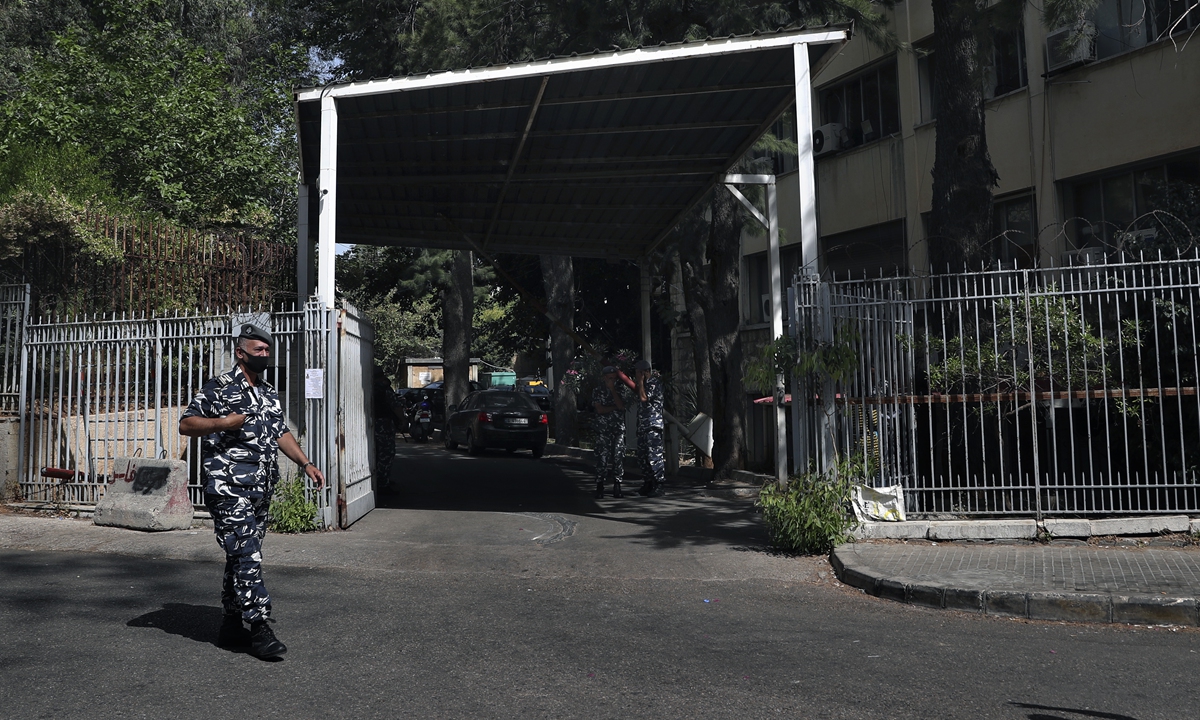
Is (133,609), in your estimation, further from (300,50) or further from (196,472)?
(300,50)

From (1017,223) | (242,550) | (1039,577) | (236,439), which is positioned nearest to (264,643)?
(242,550)

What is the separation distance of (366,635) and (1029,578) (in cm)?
467

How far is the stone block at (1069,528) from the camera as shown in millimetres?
8734

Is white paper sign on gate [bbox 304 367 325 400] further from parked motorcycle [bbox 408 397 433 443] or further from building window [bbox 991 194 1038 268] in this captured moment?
parked motorcycle [bbox 408 397 433 443]

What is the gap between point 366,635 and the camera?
5.83 metres

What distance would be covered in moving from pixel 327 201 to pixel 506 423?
12544 mm

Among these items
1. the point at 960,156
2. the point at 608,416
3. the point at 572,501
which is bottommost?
the point at 572,501

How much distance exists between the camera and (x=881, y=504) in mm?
9086

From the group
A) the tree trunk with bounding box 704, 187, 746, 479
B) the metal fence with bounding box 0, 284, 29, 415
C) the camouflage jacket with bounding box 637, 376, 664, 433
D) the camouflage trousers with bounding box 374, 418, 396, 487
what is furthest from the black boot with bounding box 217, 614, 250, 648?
the tree trunk with bounding box 704, 187, 746, 479

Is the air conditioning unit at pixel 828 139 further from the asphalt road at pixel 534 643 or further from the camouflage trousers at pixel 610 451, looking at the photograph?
the asphalt road at pixel 534 643

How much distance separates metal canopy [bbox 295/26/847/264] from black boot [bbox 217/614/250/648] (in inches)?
233

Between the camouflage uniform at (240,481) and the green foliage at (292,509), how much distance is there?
4.65 meters

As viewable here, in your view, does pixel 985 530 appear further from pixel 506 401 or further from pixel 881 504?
pixel 506 401

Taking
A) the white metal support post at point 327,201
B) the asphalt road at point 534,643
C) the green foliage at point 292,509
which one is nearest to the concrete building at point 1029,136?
the asphalt road at point 534,643
